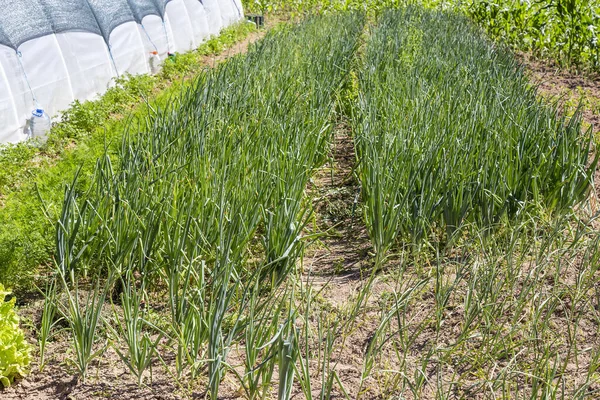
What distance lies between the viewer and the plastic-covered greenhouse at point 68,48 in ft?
18.0

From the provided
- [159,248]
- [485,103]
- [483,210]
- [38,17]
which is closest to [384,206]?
[483,210]

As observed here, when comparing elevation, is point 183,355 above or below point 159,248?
below

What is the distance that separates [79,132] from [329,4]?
1071cm

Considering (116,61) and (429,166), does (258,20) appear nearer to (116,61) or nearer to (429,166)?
(116,61)

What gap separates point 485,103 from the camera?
166 inches

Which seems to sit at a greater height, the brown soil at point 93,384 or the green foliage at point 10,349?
the green foliage at point 10,349

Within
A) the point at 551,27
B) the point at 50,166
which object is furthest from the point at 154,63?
the point at 551,27

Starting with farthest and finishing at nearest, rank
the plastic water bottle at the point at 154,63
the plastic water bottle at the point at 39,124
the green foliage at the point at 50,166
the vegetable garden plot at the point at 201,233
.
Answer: the plastic water bottle at the point at 154,63 → the plastic water bottle at the point at 39,124 → the green foliage at the point at 50,166 → the vegetable garden plot at the point at 201,233

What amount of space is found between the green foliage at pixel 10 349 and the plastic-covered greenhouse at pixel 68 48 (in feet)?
10.8

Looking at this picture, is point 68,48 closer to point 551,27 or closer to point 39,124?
point 39,124

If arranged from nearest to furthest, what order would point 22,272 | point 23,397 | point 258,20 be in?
point 23,397, point 22,272, point 258,20

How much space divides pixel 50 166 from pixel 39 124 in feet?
2.78

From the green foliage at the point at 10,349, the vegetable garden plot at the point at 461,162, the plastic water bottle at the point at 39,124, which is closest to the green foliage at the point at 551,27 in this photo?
the vegetable garden plot at the point at 461,162

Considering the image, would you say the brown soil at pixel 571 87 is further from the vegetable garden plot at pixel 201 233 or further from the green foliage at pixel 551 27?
the vegetable garden plot at pixel 201 233
